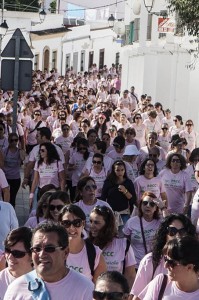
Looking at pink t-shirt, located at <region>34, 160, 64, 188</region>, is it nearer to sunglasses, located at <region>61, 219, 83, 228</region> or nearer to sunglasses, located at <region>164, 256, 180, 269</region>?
sunglasses, located at <region>61, 219, 83, 228</region>

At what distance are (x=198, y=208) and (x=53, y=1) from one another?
79927 millimetres

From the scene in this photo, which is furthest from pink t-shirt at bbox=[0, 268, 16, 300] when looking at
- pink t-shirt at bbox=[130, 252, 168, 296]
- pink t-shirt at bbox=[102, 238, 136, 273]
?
pink t-shirt at bbox=[102, 238, 136, 273]

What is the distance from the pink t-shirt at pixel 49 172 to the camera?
44.6 ft

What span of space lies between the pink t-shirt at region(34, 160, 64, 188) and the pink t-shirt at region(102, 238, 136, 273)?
5.05 meters

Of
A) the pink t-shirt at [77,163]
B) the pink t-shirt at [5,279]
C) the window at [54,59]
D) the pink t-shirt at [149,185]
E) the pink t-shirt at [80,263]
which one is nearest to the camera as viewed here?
the pink t-shirt at [5,279]

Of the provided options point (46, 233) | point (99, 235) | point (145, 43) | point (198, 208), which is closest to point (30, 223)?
Result: point (99, 235)

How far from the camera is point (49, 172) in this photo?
13.6 meters

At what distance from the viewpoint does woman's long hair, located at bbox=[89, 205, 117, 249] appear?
8547 millimetres

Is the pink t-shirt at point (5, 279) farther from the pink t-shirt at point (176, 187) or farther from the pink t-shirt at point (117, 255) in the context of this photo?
the pink t-shirt at point (176, 187)

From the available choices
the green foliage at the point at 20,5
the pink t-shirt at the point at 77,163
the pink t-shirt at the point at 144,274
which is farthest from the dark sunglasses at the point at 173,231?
the green foliage at the point at 20,5

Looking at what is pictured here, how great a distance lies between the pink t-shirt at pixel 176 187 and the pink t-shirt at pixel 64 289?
7.54 meters

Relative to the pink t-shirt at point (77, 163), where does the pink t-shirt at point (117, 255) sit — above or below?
above

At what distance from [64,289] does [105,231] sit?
2841 millimetres

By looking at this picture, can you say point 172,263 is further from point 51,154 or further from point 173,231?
point 51,154
